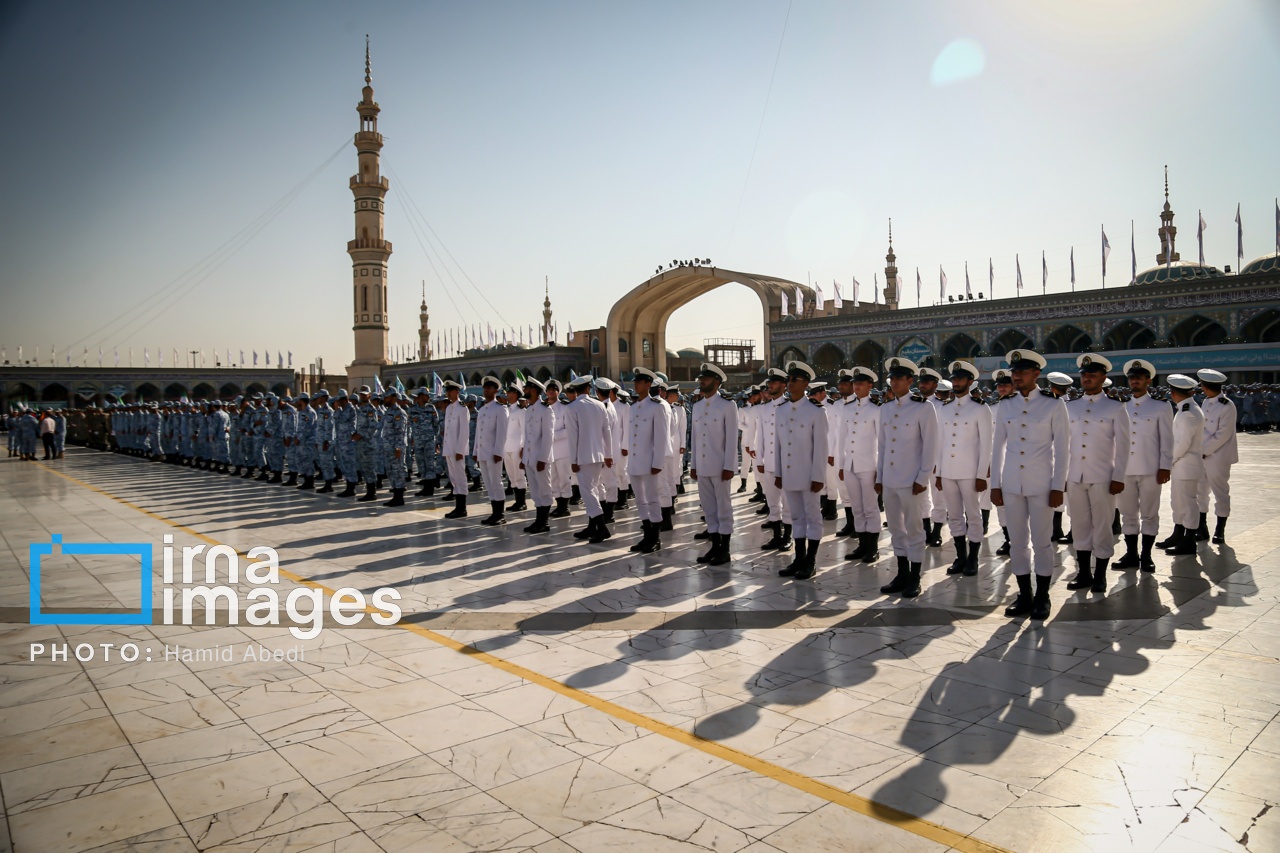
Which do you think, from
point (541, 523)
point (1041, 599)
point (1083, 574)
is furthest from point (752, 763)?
point (541, 523)

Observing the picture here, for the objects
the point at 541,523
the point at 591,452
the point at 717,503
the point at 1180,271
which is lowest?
the point at 541,523

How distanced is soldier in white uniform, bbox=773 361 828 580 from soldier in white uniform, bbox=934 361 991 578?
3.77 ft

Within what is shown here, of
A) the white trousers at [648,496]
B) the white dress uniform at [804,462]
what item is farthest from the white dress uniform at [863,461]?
the white trousers at [648,496]

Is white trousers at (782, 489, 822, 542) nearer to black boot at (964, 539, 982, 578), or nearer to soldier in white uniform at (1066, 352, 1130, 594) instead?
black boot at (964, 539, 982, 578)

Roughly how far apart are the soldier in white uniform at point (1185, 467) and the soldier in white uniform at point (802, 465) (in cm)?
341

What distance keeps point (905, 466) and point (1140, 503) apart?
2402 millimetres

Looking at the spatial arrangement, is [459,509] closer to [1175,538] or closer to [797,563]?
[797,563]

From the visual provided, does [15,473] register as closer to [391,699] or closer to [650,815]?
[391,699]

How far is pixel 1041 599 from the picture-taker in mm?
5031

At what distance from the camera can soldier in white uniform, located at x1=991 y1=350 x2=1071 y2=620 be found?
199 inches

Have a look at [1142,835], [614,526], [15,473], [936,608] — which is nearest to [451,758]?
[1142,835]

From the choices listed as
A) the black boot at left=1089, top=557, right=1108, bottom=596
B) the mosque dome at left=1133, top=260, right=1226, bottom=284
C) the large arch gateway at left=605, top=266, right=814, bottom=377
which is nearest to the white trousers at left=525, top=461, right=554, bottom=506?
the black boot at left=1089, top=557, right=1108, bottom=596

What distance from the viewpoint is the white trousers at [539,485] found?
8789 mm

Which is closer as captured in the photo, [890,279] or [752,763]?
[752,763]
